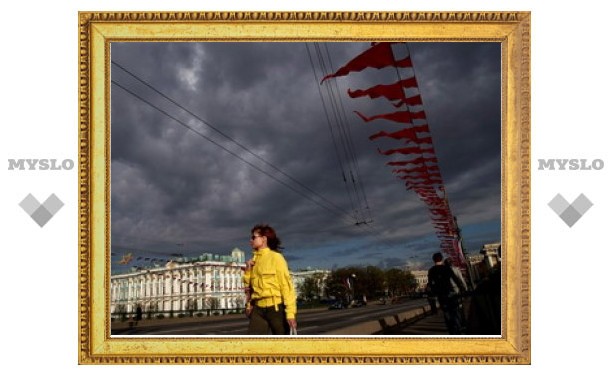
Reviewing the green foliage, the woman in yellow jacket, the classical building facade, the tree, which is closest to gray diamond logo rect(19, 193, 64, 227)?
the classical building facade

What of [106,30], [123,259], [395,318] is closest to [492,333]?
[395,318]

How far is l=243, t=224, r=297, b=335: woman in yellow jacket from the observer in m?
5.53

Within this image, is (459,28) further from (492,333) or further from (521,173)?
(492,333)

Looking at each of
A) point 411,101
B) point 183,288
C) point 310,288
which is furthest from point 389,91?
point 183,288

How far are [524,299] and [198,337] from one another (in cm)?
281

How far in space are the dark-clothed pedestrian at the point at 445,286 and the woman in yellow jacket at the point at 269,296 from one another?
1.35m

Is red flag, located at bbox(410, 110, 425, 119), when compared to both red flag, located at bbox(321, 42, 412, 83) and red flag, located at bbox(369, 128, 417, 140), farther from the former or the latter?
red flag, located at bbox(321, 42, 412, 83)

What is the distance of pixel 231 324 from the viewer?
222 inches

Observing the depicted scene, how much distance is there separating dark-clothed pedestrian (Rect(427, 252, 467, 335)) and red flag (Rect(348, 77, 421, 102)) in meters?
1.49

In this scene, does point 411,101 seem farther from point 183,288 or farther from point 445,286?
point 183,288

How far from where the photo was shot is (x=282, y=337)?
5500mm
